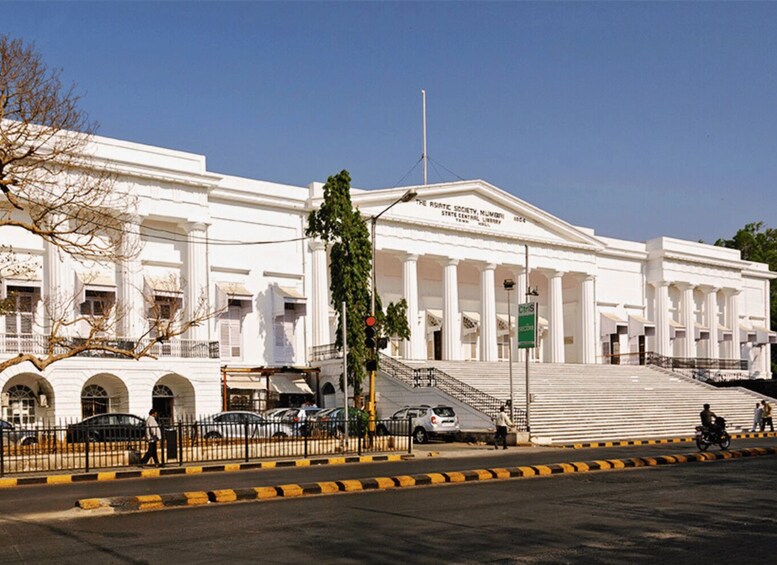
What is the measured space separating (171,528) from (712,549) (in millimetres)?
7062

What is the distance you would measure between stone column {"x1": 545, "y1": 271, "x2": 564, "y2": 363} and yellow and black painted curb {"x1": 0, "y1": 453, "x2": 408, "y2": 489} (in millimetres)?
30782

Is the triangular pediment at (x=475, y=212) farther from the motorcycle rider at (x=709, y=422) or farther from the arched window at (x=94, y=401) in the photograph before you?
the motorcycle rider at (x=709, y=422)

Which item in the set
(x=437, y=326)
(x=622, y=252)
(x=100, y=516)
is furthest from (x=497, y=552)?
(x=622, y=252)

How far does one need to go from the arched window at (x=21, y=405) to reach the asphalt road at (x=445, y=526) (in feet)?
57.8

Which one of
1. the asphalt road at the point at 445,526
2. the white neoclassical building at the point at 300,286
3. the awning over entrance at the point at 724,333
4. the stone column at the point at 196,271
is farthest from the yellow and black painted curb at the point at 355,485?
the awning over entrance at the point at 724,333

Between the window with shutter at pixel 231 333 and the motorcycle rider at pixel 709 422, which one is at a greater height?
the window with shutter at pixel 231 333

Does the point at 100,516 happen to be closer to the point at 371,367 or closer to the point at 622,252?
the point at 371,367

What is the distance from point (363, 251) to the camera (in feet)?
137

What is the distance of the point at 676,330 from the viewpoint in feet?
208

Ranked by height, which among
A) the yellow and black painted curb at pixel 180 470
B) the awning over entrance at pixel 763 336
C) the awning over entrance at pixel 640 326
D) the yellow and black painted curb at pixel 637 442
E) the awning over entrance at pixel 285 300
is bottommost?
the yellow and black painted curb at pixel 637 442

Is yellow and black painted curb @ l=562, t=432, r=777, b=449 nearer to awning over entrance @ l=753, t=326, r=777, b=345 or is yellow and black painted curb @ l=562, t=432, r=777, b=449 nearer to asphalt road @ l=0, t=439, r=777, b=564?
asphalt road @ l=0, t=439, r=777, b=564

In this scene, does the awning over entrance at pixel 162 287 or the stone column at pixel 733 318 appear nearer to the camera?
the awning over entrance at pixel 162 287

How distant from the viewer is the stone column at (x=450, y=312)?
51825 mm

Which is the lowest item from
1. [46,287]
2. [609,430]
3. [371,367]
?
[609,430]
